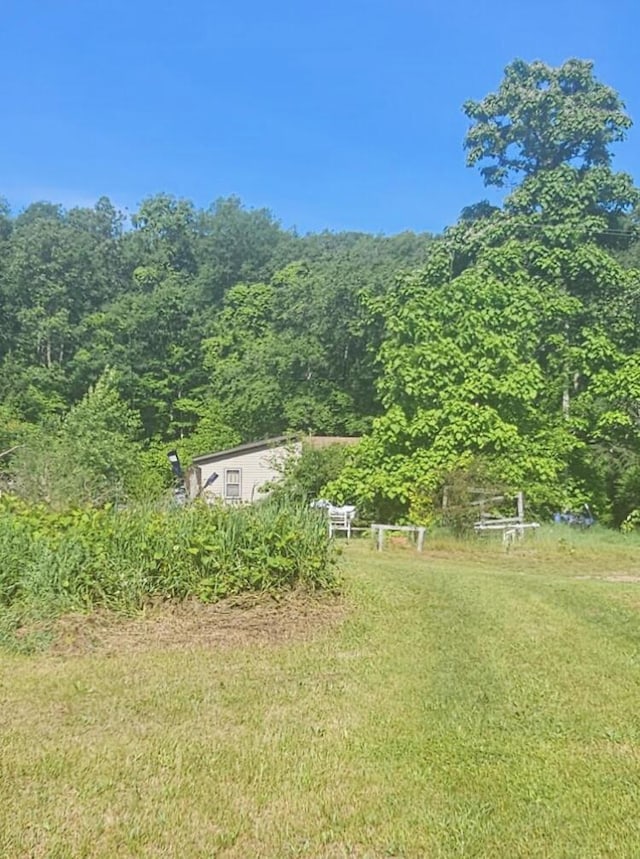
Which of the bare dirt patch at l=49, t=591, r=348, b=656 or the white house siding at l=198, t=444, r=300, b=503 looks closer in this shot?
the bare dirt patch at l=49, t=591, r=348, b=656

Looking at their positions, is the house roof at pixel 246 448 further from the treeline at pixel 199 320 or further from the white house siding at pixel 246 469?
the treeline at pixel 199 320

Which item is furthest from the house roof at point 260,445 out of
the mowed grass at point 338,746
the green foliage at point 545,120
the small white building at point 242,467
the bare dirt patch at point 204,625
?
the mowed grass at point 338,746

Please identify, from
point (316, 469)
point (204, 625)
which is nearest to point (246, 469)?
point (316, 469)

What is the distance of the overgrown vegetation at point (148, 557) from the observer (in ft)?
21.3

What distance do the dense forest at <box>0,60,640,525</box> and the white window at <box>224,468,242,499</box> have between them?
262cm

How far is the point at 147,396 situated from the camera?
1561 inches

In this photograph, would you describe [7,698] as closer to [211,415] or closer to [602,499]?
[602,499]


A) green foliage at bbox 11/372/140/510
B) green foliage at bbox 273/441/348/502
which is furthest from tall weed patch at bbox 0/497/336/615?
green foliage at bbox 273/441/348/502

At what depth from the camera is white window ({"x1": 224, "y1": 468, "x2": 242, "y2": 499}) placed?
28.0m

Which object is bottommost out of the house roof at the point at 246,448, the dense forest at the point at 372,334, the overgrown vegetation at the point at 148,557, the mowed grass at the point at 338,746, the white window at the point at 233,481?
the mowed grass at the point at 338,746

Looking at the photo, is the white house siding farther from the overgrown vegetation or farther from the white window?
the overgrown vegetation

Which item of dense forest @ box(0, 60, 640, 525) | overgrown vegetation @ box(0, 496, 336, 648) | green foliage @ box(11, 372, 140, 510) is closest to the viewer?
overgrown vegetation @ box(0, 496, 336, 648)

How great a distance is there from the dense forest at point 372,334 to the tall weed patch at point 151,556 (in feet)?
16.8

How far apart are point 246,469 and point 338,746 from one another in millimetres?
24150
